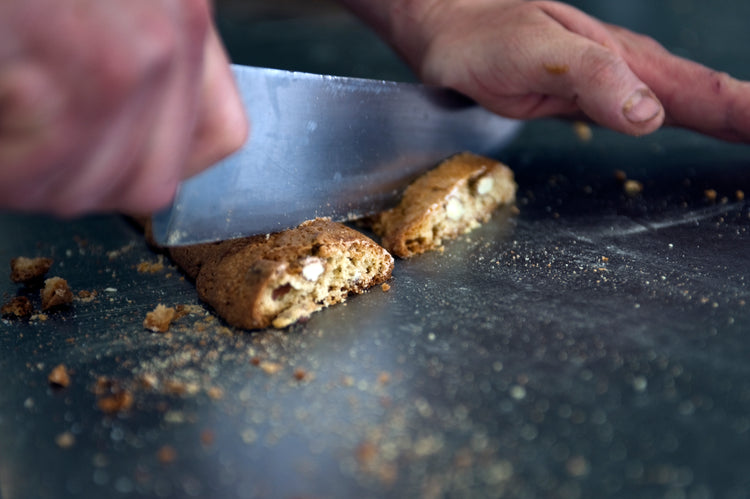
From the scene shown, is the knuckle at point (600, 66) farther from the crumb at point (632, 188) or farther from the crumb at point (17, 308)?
the crumb at point (17, 308)

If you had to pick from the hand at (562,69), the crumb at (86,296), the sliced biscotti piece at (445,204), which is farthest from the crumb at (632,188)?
the crumb at (86,296)

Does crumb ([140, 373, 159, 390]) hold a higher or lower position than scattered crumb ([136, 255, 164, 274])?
higher

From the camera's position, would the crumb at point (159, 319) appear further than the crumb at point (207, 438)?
Yes

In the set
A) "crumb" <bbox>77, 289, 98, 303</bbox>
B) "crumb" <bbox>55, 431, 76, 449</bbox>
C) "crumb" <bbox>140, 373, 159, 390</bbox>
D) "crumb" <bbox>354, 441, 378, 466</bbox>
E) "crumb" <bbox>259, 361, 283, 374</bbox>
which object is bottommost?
"crumb" <bbox>77, 289, 98, 303</bbox>

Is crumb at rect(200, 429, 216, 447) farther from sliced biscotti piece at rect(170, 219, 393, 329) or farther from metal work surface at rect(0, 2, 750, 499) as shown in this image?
sliced biscotti piece at rect(170, 219, 393, 329)

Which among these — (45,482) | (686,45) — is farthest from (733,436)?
(686,45)

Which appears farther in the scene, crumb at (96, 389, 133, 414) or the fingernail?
the fingernail

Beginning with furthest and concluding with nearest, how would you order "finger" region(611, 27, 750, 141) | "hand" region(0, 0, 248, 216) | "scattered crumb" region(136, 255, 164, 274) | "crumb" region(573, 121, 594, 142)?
1. "crumb" region(573, 121, 594, 142)
2. "finger" region(611, 27, 750, 141)
3. "scattered crumb" region(136, 255, 164, 274)
4. "hand" region(0, 0, 248, 216)

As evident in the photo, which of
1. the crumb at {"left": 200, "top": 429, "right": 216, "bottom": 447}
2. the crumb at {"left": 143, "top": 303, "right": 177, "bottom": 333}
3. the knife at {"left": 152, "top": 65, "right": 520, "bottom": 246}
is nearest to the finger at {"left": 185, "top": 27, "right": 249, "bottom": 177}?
the knife at {"left": 152, "top": 65, "right": 520, "bottom": 246}

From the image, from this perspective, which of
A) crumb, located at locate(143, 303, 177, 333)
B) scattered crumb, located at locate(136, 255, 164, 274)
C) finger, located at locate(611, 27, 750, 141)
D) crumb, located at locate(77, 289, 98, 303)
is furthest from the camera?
finger, located at locate(611, 27, 750, 141)
